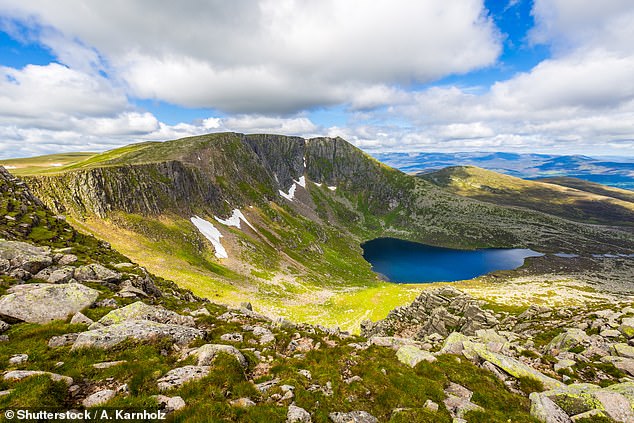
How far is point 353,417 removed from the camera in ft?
38.0

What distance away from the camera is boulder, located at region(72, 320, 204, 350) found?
13.4m

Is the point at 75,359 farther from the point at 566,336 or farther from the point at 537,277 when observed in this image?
the point at 537,277

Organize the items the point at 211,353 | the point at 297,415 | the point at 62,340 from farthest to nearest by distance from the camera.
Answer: the point at 211,353, the point at 62,340, the point at 297,415

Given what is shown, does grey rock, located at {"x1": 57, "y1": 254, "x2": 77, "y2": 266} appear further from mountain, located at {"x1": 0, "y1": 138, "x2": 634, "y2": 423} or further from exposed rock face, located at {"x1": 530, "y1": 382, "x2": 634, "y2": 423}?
exposed rock face, located at {"x1": 530, "y1": 382, "x2": 634, "y2": 423}

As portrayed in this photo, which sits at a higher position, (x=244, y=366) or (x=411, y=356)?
(x=244, y=366)

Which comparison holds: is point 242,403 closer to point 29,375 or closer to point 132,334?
point 29,375

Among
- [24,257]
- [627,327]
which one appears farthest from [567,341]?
[24,257]

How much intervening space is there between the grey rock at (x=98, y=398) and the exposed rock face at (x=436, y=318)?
3667 centimetres

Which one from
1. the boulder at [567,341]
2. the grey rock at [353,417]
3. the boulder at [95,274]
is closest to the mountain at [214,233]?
the boulder at [95,274]

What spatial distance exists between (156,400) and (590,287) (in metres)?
161

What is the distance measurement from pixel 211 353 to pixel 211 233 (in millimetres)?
102373

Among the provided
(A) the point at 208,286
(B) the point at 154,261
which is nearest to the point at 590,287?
(A) the point at 208,286

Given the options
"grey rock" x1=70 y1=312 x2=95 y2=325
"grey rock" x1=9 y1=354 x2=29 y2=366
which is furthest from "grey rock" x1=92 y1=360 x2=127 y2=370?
"grey rock" x1=70 y1=312 x2=95 y2=325

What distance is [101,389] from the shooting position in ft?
34.4
